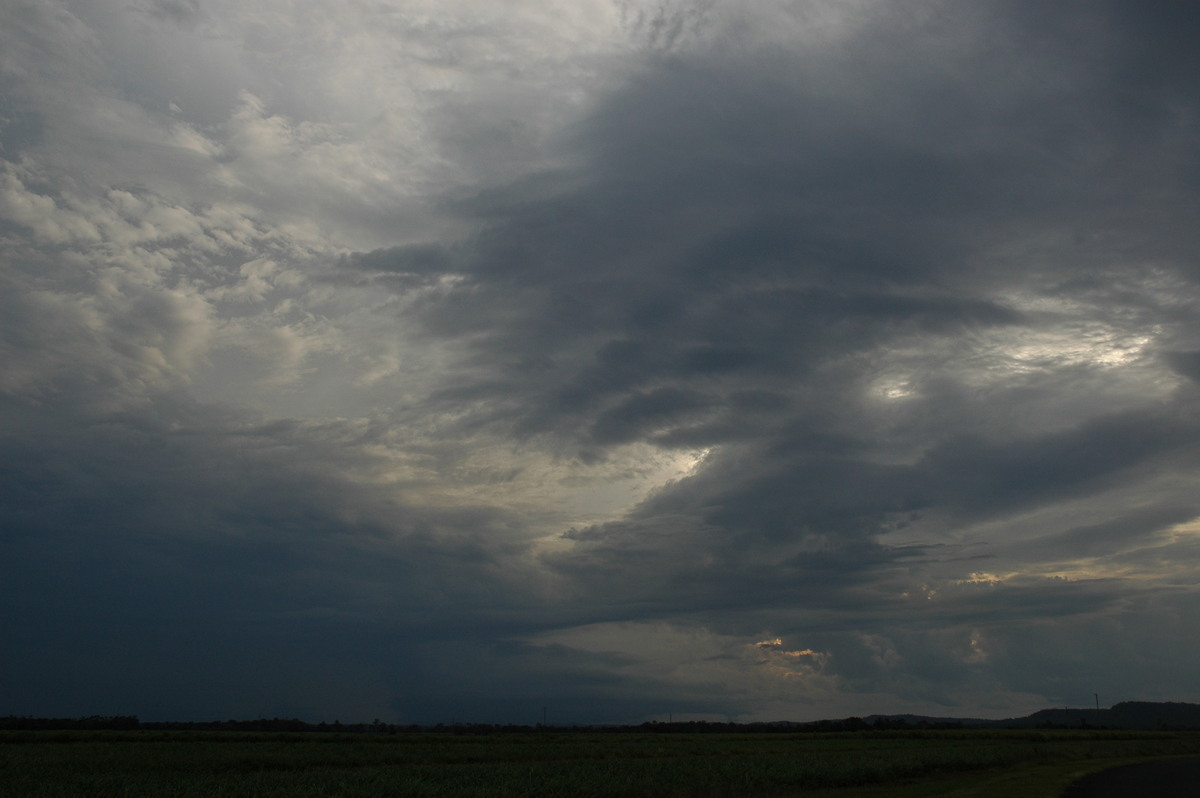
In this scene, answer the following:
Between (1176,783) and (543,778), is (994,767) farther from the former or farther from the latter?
(543,778)

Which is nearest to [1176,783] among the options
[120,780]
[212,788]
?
[212,788]

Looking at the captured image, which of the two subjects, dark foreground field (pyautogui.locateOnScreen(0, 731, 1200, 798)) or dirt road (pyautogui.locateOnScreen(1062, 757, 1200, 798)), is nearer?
dirt road (pyautogui.locateOnScreen(1062, 757, 1200, 798))

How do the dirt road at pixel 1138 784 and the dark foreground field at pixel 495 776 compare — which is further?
the dark foreground field at pixel 495 776

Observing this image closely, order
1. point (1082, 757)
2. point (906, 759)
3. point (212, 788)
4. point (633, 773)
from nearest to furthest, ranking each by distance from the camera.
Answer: point (212, 788), point (633, 773), point (906, 759), point (1082, 757)

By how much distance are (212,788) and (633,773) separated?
73.3 ft

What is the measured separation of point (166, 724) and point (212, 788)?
189 m

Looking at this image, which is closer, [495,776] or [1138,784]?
[1138,784]

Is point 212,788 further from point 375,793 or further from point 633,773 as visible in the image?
point 633,773

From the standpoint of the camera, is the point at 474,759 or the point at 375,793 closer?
the point at 375,793

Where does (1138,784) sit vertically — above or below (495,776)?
above

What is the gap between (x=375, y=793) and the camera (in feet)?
112

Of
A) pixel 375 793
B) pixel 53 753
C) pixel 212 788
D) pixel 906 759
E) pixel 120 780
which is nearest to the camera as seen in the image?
pixel 375 793

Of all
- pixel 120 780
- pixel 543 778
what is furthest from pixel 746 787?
pixel 120 780

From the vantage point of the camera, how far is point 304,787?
36.4 m
